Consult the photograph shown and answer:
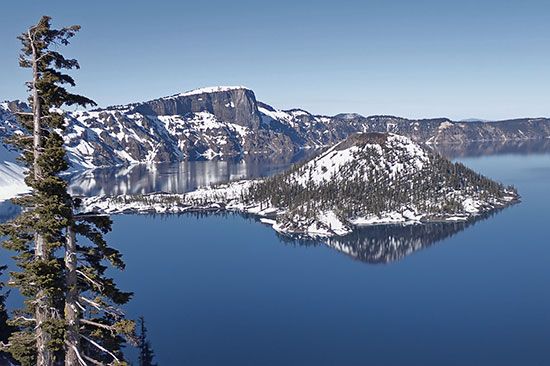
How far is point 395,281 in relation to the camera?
522 feet

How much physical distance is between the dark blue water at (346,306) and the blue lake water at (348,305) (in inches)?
12.9

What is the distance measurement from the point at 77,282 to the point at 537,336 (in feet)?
393

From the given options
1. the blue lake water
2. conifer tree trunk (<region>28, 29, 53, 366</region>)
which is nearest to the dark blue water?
the blue lake water

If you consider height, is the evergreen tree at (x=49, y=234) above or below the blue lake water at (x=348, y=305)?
above

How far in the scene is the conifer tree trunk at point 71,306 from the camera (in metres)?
19.8

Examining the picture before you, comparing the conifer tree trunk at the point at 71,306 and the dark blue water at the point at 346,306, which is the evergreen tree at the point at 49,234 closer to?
the conifer tree trunk at the point at 71,306

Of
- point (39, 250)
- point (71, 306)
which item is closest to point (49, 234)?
point (39, 250)

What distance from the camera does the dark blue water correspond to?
10450 cm

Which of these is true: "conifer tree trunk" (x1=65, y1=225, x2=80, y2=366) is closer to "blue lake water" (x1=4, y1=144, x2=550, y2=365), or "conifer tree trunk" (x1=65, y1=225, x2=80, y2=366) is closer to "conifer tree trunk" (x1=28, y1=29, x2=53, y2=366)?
"conifer tree trunk" (x1=28, y1=29, x2=53, y2=366)

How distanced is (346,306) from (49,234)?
124255 millimetres

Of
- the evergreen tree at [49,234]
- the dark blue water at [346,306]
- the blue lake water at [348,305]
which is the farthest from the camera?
the blue lake water at [348,305]

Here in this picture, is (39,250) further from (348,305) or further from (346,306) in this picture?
(348,305)

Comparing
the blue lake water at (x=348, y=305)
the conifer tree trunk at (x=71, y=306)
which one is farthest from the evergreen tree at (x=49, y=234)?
the blue lake water at (x=348, y=305)

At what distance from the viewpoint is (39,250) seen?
1981cm
